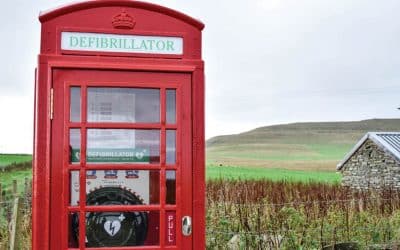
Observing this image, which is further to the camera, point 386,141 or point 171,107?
point 386,141

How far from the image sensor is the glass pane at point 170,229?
493 cm

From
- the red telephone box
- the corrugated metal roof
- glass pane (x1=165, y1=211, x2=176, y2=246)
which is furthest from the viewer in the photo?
the corrugated metal roof

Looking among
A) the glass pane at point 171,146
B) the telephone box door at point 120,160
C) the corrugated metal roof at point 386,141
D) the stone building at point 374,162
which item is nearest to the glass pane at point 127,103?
the telephone box door at point 120,160

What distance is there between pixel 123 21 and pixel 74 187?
1.32 metres

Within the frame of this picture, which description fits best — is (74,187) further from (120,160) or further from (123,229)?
(123,229)

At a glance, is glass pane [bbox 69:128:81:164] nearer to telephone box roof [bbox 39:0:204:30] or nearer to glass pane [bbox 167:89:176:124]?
glass pane [bbox 167:89:176:124]

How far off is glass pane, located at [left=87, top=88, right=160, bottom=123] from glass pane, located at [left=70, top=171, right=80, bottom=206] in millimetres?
495

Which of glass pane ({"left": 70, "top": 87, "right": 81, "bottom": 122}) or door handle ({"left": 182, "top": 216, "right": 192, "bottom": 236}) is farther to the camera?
door handle ({"left": 182, "top": 216, "right": 192, "bottom": 236})

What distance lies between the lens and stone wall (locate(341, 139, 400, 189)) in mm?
28688

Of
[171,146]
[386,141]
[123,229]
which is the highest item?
[386,141]

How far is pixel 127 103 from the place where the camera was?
493 cm

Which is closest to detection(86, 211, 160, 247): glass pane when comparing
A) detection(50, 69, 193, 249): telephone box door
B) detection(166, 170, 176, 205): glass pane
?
detection(50, 69, 193, 249): telephone box door

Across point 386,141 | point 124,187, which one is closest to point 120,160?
point 124,187

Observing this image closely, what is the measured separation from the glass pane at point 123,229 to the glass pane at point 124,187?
9 centimetres
